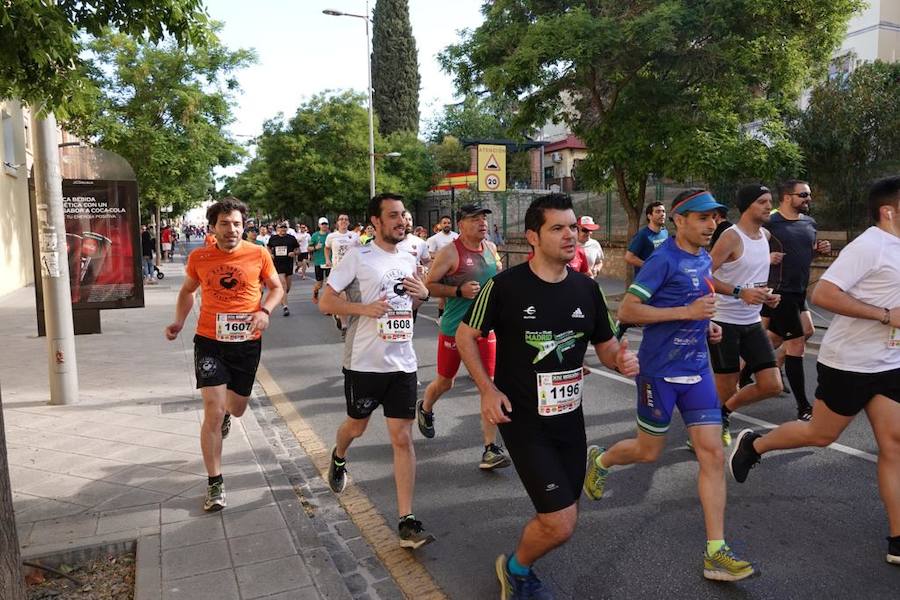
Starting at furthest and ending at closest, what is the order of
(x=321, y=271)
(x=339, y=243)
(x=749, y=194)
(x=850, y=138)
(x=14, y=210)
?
(x=14, y=210) < (x=850, y=138) < (x=321, y=271) < (x=339, y=243) < (x=749, y=194)

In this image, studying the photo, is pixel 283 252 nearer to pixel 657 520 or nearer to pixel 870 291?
pixel 657 520

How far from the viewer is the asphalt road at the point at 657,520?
343 cm

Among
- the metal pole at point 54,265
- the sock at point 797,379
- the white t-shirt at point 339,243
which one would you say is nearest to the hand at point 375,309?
the sock at point 797,379

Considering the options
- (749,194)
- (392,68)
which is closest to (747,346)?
(749,194)

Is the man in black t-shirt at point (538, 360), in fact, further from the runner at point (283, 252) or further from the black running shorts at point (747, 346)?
the runner at point (283, 252)

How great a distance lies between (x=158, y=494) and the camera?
4.49 metres

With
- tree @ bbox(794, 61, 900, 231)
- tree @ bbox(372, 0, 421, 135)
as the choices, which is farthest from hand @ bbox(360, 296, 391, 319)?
tree @ bbox(372, 0, 421, 135)

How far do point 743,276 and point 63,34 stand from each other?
5.02 meters

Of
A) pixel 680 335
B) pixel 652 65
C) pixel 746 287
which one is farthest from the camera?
pixel 652 65

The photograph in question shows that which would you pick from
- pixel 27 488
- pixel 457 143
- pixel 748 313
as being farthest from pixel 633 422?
pixel 457 143

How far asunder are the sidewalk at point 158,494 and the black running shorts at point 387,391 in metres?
0.80

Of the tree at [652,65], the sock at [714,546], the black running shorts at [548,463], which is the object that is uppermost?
the tree at [652,65]

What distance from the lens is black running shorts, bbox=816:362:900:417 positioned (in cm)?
354

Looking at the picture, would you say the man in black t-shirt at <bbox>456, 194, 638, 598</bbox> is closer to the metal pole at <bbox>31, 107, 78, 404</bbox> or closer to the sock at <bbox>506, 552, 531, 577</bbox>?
the sock at <bbox>506, 552, 531, 577</bbox>
